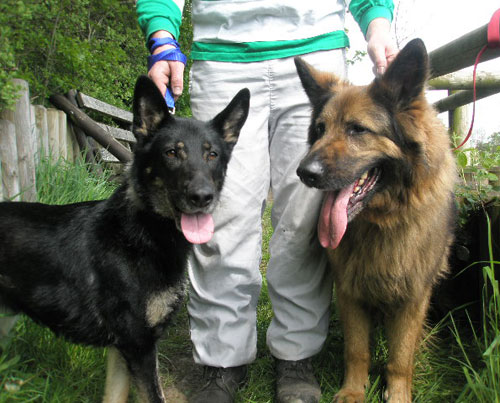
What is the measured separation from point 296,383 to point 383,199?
1.25 meters

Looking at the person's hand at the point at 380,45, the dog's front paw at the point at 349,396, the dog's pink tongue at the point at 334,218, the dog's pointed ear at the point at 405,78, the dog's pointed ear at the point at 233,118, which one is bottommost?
the dog's front paw at the point at 349,396

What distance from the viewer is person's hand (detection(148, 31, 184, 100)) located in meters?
2.40

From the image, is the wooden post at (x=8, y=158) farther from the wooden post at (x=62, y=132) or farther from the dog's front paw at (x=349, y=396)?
the dog's front paw at (x=349, y=396)

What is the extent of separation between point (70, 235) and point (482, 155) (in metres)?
3.04

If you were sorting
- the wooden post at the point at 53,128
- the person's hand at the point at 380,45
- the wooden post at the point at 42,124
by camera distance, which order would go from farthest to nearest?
the wooden post at the point at 53,128
the wooden post at the point at 42,124
the person's hand at the point at 380,45

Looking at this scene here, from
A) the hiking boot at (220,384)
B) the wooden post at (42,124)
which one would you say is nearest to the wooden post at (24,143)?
the wooden post at (42,124)

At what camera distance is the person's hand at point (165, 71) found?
7.88ft

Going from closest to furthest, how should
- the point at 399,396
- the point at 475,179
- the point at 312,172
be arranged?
the point at 312,172, the point at 399,396, the point at 475,179

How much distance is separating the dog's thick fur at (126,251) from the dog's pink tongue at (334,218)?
639 mm

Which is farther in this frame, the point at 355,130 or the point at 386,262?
the point at 386,262

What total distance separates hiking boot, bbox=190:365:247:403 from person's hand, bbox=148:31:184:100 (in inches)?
70.6

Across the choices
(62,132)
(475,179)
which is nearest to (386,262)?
(475,179)

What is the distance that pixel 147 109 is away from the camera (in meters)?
2.42

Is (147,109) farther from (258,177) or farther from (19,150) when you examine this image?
(19,150)
